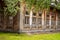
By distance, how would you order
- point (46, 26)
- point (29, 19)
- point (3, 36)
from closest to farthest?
1. point (3, 36)
2. point (29, 19)
3. point (46, 26)

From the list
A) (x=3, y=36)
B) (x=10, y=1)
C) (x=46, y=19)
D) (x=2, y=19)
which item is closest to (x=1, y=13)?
(x=2, y=19)

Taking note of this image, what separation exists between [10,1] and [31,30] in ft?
32.6

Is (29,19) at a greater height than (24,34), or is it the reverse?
(29,19)

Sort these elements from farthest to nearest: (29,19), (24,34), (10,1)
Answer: (29,19), (24,34), (10,1)

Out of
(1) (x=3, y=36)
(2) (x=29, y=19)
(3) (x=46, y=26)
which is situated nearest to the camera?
(1) (x=3, y=36)

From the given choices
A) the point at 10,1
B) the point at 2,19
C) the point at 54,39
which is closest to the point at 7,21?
the point at 2,19

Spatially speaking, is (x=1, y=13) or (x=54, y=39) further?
(x=1, y=13)

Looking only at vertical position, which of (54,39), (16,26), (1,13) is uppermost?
(1,13)

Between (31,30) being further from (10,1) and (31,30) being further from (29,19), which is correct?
(10,1)

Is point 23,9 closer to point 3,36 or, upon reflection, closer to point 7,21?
point 7,21

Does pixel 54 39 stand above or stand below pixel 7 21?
below

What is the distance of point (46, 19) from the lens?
23.5 m

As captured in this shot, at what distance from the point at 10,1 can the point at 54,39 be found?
8581 millimetres

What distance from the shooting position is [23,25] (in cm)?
1995
